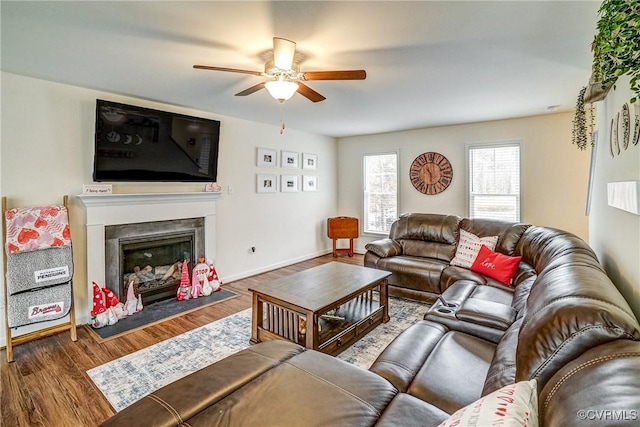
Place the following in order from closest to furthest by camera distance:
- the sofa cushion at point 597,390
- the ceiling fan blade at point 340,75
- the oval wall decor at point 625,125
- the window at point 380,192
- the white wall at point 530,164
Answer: the sofa cushion at point 597,390
the oval wall decor at point 625,125
the ceiling fan blade at point 340,75
the white wall at point 530,164
the window at point 380,192

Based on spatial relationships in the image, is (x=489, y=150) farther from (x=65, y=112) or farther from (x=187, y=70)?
(x=65, y=112)

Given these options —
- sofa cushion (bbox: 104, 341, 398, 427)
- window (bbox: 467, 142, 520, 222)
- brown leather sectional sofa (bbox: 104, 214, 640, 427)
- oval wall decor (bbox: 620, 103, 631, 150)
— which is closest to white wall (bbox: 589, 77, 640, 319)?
oval wall decor (bbox: 620, 103, 631, 150)

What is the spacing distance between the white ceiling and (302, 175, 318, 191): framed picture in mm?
2266

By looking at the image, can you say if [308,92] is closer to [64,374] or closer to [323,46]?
[323,46]

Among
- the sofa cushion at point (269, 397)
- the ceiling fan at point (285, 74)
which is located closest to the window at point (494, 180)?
the ceiling fan at point (285, 74)

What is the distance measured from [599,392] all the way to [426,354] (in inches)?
42.5

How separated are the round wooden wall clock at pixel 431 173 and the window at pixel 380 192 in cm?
41

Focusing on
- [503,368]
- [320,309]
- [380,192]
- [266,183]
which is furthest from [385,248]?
[503,368]

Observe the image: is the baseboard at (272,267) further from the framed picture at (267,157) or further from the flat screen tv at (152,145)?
the framed picture at (267,157)

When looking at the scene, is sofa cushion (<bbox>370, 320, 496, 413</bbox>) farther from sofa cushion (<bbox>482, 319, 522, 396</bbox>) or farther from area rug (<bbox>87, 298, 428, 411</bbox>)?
area rug (<bbox>87, 298, 428, 411</bbox>)

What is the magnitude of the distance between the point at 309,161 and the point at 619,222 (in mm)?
4736

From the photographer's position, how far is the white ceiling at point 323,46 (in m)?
1.84

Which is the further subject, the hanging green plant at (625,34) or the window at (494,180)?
the window at (494,180)

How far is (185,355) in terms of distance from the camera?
2588mm
